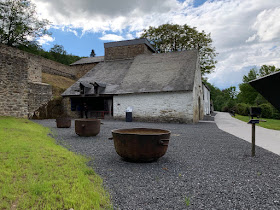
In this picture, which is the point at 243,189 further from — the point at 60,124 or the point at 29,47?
the point at 29,47

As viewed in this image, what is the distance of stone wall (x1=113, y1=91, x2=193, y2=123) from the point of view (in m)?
15.2

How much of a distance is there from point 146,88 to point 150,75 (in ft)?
6.91

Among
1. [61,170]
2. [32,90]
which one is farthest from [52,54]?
[61,170]

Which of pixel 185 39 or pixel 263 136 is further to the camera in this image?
pixel 185 39

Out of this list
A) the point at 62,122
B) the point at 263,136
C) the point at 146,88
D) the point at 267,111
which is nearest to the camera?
the point at 263,136

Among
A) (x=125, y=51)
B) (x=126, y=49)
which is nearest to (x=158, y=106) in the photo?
(x=125, y=51)

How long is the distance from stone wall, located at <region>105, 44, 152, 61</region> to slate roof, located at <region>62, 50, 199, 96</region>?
1550 mm

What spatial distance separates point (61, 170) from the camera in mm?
3594

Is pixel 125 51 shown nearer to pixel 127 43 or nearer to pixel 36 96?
pixel 127 43

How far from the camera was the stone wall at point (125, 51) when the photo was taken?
23.3 metres

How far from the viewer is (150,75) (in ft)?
59.3

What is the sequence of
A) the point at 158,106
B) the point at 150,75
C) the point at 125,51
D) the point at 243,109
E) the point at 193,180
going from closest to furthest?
the point at 193,180
the point at 158,106
the point at 150,75
the point at 125,51
the point at 243,109

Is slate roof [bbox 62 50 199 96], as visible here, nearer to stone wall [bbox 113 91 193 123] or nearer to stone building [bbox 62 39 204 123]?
stone building [bbox 62 39 204 123]

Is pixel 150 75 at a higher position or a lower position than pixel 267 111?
higher
